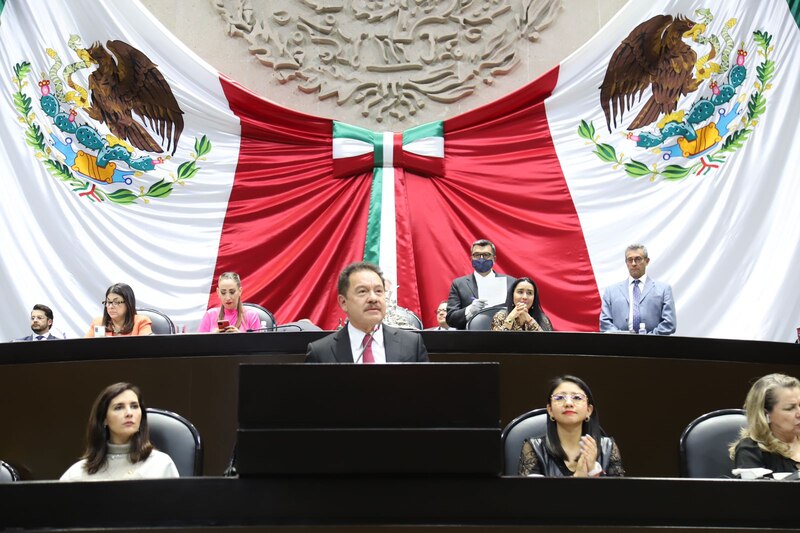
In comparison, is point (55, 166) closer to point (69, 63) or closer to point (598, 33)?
point (69, 63)

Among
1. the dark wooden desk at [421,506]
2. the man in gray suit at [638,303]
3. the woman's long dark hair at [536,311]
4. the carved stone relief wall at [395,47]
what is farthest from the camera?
the carved stone relief wall at [395,47]

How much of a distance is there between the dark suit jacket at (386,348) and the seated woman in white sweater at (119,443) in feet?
1.92

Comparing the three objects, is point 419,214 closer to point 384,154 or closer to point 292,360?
point 384,154

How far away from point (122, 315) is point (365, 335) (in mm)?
2069

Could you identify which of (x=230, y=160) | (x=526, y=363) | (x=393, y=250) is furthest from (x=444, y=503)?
(x=230, y=160)

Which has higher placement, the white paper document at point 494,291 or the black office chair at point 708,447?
the white paper document at point 494,291

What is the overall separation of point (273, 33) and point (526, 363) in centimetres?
427

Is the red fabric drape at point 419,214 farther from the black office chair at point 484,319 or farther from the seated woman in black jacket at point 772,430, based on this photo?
the seated woman in black jacket at point 772,430

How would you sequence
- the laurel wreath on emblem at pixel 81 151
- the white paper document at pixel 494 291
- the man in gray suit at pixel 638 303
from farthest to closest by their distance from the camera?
the laurel wreath on emblem at pixel 81 151, the man in gray suit at pixel 638 303, the white paper document at pixel 494 291

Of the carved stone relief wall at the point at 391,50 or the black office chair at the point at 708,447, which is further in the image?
the carved stone relief wall at the point at 391,50

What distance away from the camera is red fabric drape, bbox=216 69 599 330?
707cm

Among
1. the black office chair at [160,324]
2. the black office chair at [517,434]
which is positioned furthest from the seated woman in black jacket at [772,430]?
the black office chair at [160,324]

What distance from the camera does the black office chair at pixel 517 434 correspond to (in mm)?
3307

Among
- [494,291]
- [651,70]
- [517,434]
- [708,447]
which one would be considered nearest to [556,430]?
[517,434]
